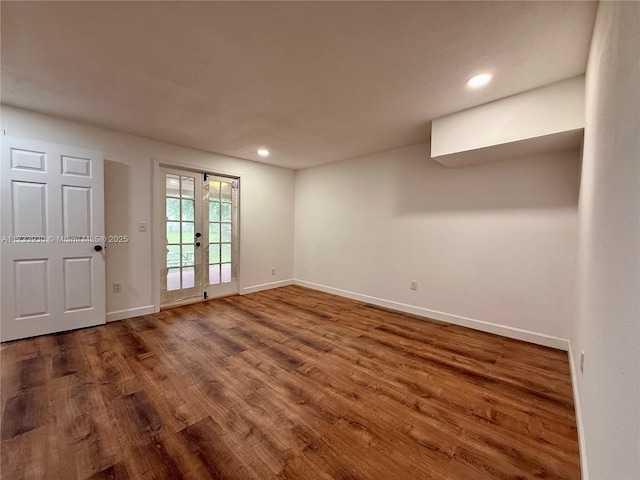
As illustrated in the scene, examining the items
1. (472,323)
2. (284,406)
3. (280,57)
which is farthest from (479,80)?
(284,406)

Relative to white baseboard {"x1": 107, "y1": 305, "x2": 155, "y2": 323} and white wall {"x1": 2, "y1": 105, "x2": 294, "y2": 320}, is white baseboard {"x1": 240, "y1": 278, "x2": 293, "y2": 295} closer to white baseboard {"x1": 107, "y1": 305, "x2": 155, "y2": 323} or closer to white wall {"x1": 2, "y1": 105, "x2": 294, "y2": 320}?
white wall {"x1": 2, "y1": 105, "x2": 294, "y2": 320}

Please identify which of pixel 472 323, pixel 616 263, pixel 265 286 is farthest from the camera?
pixel 265 286

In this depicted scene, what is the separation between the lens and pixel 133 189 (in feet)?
10.8

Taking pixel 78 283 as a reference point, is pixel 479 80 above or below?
above

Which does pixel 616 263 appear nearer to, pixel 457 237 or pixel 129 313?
pixel 457 237

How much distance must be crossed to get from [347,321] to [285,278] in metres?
2.20

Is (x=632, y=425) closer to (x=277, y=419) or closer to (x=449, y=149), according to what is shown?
(x=277, y=419)

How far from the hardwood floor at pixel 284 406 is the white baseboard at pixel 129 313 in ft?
0.87

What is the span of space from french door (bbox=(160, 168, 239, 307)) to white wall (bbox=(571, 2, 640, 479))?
4.19 meters

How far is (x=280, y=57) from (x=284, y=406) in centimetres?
238

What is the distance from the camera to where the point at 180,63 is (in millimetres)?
1829

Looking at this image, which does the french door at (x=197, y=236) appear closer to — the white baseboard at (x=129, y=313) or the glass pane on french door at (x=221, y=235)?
the glass pane on french door at (x=221, y=235)

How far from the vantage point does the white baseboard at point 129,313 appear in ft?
10.4

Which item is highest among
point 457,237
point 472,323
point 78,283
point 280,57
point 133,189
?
point 280,57
